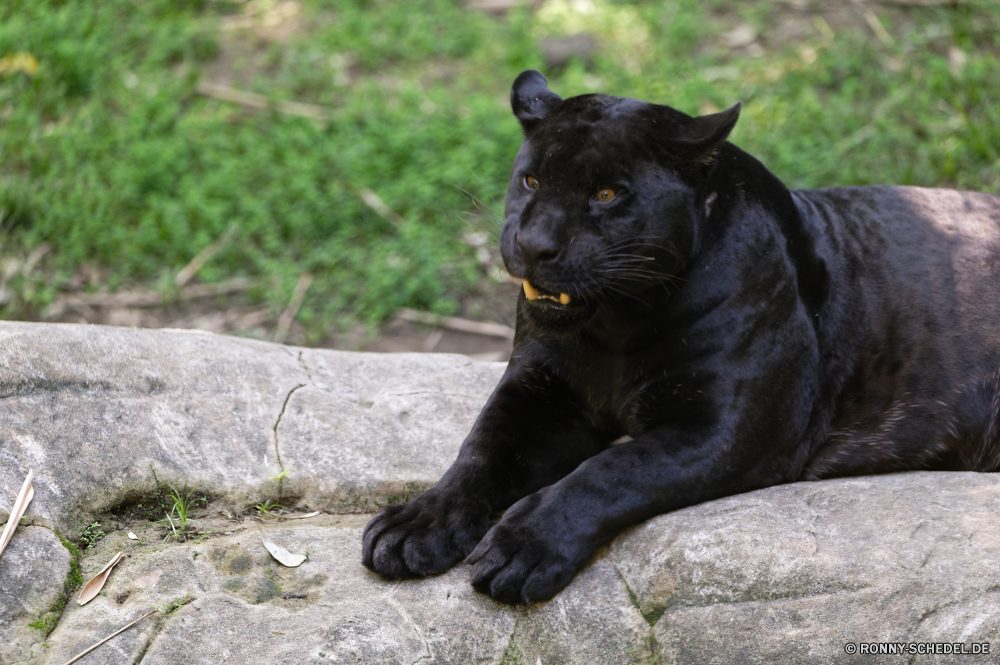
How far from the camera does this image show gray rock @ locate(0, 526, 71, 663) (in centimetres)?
237

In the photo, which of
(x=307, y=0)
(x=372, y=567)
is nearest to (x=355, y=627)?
(x=372, y=567)

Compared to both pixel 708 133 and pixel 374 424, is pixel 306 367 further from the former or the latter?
pixel 708 133

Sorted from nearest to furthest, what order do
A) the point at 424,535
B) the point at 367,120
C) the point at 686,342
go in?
the point at 424,535
the point at 686,342
the point at 367,120

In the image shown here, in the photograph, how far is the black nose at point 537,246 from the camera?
2701mm

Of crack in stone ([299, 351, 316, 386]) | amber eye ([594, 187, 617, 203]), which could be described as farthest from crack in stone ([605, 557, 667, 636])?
crack in stone ([299, 351, 316, 386])

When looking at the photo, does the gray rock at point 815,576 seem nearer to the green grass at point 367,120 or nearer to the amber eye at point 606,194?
the amber eye at point 606,194

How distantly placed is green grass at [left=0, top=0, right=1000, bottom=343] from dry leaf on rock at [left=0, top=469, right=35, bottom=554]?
2977 mm

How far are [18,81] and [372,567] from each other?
225 inches

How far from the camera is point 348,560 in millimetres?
2855

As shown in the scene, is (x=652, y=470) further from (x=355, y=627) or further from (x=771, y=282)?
(x=355, y=627)

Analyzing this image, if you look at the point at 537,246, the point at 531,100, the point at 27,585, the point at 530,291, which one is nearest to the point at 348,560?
the point at 27,585

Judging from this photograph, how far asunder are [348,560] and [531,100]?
1560mm

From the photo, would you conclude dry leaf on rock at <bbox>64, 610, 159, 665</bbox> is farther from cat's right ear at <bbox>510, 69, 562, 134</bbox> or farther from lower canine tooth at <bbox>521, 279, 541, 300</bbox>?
cat's right ear at <bbox>510, 69, 562, 134</bbox>

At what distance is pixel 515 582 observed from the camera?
2.57m
